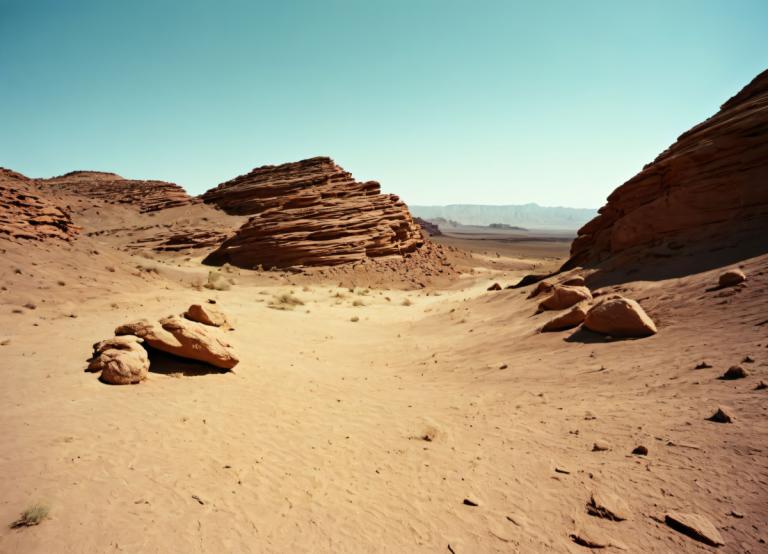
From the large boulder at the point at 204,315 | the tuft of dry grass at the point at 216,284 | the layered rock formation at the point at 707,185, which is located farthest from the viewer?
the tuft of dry grass at the point at 216,284

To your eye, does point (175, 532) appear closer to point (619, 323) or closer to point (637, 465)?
point (637, 465)

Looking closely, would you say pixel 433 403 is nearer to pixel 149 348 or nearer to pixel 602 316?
pixel 602 316

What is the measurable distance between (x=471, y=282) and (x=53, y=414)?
2634 centimetres

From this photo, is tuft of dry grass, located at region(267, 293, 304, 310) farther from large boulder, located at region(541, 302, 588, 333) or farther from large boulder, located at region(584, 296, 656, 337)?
large boulder, located at region(584, 296, 656, 337)

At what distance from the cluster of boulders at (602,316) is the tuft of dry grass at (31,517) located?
8.92 meters

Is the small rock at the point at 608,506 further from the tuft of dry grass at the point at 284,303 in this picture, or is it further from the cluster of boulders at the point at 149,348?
the tuft of dry grass at the point at 284,303

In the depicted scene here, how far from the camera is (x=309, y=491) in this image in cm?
443

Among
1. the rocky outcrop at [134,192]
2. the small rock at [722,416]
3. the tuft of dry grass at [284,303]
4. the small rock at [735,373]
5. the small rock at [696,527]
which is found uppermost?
the rocky outcrop at [134,192]

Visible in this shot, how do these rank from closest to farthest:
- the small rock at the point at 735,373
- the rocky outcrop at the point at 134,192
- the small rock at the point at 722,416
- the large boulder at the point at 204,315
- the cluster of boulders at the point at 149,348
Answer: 1. the small rock at the point at 722,416
2. the small rock at the point at 735,373
3. the cluster of boulders at the point at 149,348
4. the large boulder at the point at 204,315
5. the rocky outcrop at the point at 134,192

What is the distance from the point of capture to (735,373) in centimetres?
520

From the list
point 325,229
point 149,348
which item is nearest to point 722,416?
point 149,348

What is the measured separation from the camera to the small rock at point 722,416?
4.38m

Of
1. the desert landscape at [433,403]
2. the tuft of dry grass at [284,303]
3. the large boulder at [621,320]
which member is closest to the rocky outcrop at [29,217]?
the desert landscape at [433,403]

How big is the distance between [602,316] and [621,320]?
391 millimetres
